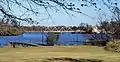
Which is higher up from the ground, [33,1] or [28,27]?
[33,1]

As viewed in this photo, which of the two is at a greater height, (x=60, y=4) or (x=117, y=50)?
(x=60, y=4)

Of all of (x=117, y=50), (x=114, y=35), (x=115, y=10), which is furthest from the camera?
(x=114, y=35)

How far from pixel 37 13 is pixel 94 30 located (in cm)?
3813

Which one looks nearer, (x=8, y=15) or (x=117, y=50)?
(x=8, y=15)

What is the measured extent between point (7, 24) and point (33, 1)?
3.13 feet

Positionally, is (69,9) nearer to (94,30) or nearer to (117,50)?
(117,50)

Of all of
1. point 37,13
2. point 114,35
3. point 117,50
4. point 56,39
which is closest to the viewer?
point 37,13

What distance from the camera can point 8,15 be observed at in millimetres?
9438

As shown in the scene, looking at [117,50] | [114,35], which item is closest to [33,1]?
[117,50]

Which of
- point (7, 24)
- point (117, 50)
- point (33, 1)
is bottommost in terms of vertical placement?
point (117, 50)

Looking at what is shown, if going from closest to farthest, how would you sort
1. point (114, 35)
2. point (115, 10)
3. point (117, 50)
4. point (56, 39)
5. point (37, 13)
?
Answer: point (37, 13), point (115, 10), point (117, 50), point (114, 35), point (56, 39)

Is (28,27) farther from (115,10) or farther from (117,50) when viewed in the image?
(117,50)

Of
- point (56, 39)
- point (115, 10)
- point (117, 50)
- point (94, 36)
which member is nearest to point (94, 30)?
point (94, 36)

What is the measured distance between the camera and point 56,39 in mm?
45688
